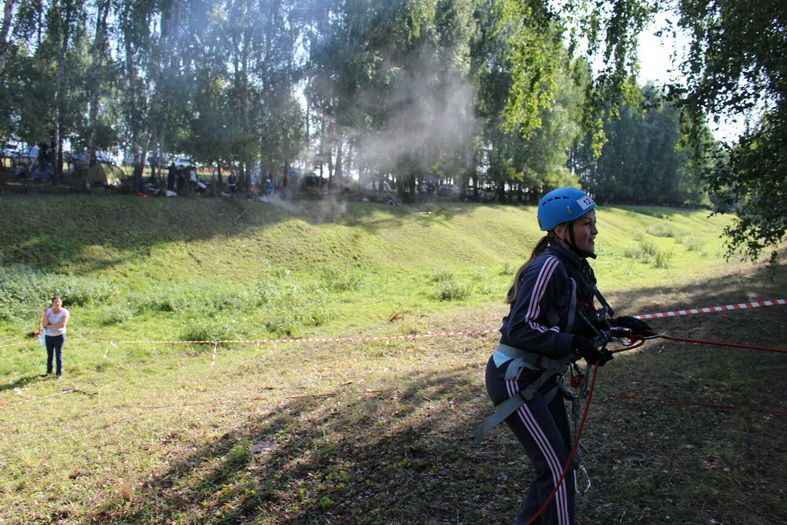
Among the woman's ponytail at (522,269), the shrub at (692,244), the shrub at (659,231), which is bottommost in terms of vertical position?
the shrub at (692,244)

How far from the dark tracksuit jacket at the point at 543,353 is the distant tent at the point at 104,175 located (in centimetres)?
2568

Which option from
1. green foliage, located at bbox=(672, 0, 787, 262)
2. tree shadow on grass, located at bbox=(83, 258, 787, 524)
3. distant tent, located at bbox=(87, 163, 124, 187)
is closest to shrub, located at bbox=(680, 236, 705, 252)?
green foliage, located at bbox=(672, 0, 787, 262)

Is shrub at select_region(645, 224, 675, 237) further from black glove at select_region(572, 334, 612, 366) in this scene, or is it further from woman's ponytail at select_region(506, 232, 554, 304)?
black glove at select_region(572, 334, 612, 366)

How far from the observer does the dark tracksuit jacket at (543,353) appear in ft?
9.75

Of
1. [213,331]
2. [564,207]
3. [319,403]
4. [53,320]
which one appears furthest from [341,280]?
[564,207]

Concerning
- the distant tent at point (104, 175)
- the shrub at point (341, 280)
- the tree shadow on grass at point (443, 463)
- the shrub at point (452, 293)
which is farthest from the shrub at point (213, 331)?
the distant tent at point (104, 175)

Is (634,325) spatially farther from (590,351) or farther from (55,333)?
(55,333)

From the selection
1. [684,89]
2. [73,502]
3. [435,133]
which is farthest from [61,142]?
[684,89]

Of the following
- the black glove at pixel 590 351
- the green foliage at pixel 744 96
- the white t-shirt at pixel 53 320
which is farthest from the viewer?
the white t-shirt at pixel 53 320

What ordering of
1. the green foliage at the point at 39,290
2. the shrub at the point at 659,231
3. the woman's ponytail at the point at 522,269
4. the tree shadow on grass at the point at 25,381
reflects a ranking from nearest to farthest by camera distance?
1. the woman's ponytail at the point at 522,269
2. the tree shadow on grass at the point at 25,381
3. the green foliage at the point at 39,290
4. the shrub at the point at 659,231

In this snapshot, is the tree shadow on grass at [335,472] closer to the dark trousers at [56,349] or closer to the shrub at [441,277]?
the dark trousers at [56,349]

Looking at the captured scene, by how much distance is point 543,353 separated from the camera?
3.04 m

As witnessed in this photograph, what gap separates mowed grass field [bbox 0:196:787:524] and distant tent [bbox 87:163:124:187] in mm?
4527

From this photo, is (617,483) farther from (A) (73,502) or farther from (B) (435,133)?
(B) (435,133)
